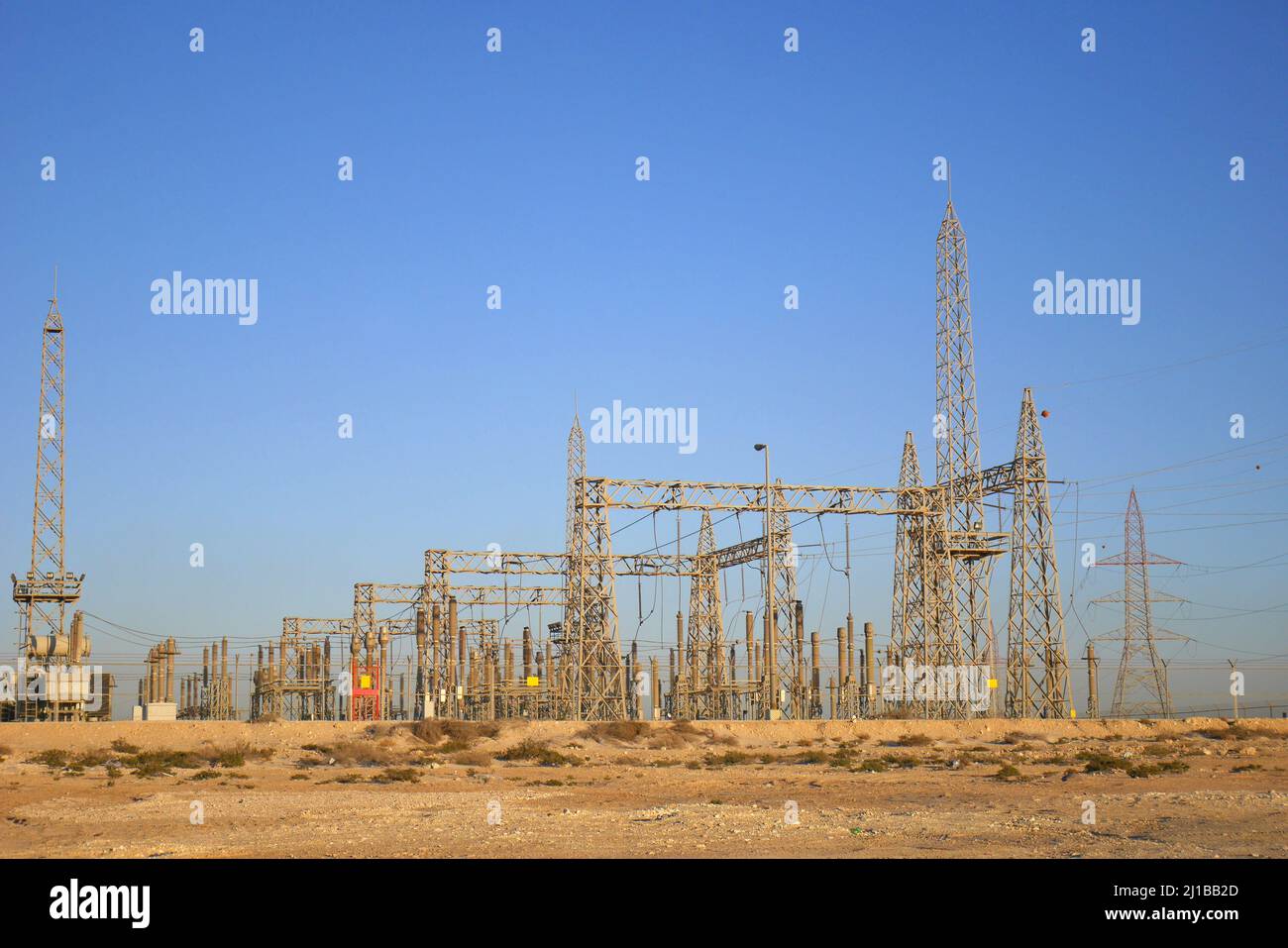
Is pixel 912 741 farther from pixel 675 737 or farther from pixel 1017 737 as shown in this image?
pixel 675 737

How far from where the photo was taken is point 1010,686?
164 feet

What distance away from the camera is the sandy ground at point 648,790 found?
54.2ft

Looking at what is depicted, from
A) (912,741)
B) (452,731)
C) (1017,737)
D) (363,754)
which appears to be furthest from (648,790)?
(1017,737)

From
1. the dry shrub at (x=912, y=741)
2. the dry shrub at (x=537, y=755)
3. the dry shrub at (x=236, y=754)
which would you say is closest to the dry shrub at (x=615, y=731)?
the dry shrub at (x=537, y=755)

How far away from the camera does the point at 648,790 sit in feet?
88.4

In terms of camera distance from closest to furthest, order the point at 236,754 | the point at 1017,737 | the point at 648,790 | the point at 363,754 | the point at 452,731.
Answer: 1. the point at 648,790
2. the point at 236,754
3. the point at 363,754
4. the point at 452,731
5. the point at 1017,737

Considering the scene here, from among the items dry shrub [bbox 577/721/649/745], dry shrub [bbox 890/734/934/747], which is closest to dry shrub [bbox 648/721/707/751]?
dry shrub [bbox 577/721/649/745]

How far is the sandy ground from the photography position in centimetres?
1653

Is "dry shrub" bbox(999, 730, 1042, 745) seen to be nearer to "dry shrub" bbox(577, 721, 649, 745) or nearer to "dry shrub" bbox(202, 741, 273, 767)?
"dry shrub" bbox(577, 721, 649, 745)
